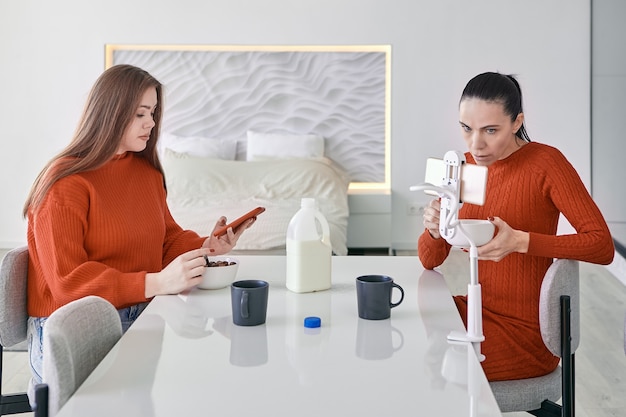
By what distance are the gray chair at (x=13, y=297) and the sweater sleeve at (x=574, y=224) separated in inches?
47.3

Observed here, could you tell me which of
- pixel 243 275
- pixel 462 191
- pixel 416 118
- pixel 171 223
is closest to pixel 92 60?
pixel 416 118

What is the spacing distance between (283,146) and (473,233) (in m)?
4.24

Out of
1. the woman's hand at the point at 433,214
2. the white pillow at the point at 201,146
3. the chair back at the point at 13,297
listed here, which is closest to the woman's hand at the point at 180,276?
the chair back at the point at 13,297

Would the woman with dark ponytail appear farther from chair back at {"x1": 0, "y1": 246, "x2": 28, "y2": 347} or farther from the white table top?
chair back at {"x1": 0, "y1": 246, "x2": 28, "y2": 347}

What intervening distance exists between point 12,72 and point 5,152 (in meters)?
0.63

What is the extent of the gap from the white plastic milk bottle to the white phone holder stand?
326 mm

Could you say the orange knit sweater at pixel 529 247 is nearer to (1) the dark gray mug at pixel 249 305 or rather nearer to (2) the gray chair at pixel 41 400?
(1) the dark gray mug at pixel 249 305

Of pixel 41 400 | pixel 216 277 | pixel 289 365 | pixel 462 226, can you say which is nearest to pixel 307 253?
pixel 216 277

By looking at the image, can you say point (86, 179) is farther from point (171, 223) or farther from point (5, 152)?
point (5, 152)

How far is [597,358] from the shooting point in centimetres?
318

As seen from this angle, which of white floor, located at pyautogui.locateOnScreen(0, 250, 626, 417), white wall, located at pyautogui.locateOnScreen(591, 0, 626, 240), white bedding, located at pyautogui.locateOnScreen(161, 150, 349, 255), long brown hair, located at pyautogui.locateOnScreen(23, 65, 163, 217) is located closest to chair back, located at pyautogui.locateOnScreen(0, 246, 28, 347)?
long brown hair, located at pyautogui.locateOnScreen(23, 65, 163, 217)

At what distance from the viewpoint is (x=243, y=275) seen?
6.21ft

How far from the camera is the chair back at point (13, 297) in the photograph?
168cm

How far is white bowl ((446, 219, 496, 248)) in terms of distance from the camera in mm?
1427
